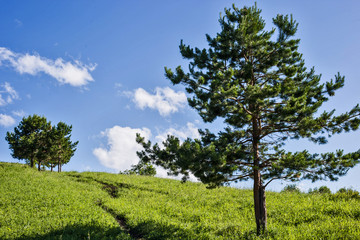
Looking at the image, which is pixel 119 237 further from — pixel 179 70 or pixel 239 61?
pixel 239 61

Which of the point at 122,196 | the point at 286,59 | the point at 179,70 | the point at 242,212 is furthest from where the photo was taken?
the point at 122,196

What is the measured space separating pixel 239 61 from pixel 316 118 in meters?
4.82

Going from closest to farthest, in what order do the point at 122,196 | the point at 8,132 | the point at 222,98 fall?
1. the point at 222,98
2. the point at 122,196
3. the point at 8,132

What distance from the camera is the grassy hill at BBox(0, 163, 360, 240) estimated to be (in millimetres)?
9680

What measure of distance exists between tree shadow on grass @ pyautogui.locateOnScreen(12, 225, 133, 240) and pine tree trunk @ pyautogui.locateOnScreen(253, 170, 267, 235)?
19.7 feet

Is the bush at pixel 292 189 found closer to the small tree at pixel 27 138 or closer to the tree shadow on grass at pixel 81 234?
the tree shadow on grass at pixel 81 234

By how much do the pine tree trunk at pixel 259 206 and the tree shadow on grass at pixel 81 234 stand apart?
6.02 meters

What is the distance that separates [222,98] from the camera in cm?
959

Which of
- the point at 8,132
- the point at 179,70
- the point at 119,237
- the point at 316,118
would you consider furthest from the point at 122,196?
the point at 8,132

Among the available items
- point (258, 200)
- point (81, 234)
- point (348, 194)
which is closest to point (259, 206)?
point (258, 200)

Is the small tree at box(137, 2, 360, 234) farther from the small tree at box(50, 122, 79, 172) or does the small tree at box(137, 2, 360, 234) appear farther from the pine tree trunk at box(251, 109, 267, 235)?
the small tree at box(50, 122, 79, 172)

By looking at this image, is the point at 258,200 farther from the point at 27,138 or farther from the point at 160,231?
the point at 27,138

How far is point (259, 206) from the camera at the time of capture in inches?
386

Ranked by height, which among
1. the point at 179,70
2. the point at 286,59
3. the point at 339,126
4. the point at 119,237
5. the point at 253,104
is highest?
the point at 286,59
